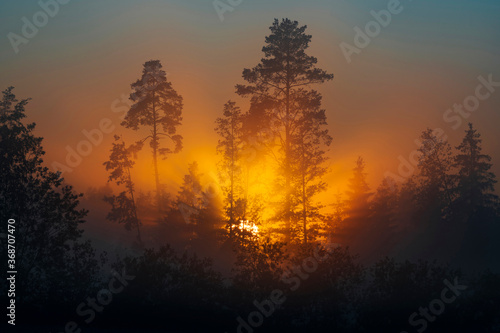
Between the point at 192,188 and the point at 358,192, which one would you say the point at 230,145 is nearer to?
the point at 192,188

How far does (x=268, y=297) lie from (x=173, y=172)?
119 ft

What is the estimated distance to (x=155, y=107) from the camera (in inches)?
1452

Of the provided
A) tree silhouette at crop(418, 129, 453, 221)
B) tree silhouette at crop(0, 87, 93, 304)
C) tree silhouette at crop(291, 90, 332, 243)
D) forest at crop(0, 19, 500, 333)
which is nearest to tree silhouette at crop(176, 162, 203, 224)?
forest at crop(0, 19, 500, 333)

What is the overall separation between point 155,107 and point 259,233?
20.0 m

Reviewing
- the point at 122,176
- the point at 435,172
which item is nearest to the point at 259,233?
the point at 122,176

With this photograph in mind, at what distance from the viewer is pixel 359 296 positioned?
13609 millimetres

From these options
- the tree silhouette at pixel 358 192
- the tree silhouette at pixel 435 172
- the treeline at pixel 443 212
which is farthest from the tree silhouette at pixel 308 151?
the tree silhouette at pixel 435 172

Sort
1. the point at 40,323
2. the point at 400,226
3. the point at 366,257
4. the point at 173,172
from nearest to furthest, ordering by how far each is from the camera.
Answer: the point at 40,323 < the point at 366,257 < the point at 173,172 < the point at 400,226

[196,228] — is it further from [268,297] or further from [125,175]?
[268,297]

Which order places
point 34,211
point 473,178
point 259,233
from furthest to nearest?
Result: point 473,178, point 259,233, point 34,211

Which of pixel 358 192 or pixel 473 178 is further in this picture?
pixel 358 192

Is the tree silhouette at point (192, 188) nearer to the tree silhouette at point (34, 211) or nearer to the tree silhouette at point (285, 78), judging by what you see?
the tree silhouette at point (285, 78)

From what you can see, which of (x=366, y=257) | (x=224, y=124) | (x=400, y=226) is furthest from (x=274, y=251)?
(x=400, y=226)

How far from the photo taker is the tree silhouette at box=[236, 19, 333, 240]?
2595 cm
